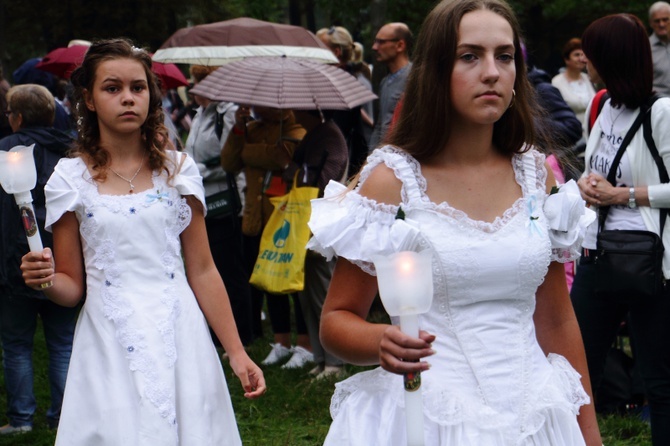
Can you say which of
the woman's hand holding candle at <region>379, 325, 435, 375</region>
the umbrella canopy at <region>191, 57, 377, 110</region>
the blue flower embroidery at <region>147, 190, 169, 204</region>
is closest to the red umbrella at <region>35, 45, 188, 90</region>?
the umbrella canopy at <region>191, 57, 377, 110</region>

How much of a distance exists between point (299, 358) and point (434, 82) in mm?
5739

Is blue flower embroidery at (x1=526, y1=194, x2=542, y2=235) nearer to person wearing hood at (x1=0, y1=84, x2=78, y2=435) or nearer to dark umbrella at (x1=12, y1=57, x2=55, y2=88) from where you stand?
person wearing hood at (x1=0, y1=84, x2=78, y2=435)

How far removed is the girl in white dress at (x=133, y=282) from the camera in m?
3.98

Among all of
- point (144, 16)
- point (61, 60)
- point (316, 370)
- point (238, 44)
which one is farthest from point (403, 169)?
point (144, 16)

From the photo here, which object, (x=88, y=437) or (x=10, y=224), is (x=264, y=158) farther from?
(x=88, y=437)

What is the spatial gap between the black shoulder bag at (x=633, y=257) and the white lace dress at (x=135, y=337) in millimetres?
1974

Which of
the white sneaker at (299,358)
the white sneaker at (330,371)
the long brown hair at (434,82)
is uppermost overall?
the long brown hair at (434,82)

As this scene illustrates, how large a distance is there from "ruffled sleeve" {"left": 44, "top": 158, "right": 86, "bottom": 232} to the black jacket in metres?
2.49

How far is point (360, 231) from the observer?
2750mm

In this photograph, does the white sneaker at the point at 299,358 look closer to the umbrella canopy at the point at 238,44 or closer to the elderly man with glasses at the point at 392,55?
the elderly man with glasses at the point at 392,55

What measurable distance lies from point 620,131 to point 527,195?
2469 millimetres

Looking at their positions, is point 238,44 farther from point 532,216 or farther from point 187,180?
point 532,216

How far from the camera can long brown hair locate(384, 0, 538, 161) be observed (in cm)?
277

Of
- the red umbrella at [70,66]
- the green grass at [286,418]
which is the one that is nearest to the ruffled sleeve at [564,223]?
the green grass at [286,418]
